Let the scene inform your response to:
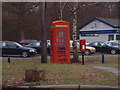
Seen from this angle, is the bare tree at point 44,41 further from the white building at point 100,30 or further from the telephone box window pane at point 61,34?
the white building at point 100,30

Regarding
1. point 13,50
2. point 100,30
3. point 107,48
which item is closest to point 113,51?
point 107,48

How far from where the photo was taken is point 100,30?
47.3 metres

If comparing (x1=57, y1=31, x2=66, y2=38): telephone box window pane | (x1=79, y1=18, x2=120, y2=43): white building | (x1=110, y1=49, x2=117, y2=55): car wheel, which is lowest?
(x1=110, y1=49, x2=117, y2=55): car wheel

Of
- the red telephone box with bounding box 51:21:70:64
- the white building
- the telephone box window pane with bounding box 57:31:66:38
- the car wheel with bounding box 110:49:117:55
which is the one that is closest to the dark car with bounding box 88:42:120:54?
the car wheel with bounding box 110:49:117:55

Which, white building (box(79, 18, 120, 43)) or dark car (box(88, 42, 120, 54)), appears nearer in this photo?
dark car (box(88, 42, 120, 54))

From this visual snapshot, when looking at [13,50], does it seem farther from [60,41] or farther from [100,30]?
[100,30]

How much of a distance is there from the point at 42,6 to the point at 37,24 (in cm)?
3382

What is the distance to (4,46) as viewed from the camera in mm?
22922

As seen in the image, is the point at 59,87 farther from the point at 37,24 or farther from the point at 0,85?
the point at 37,24

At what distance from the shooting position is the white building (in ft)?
148

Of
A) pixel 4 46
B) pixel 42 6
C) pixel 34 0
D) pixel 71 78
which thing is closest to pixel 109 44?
pixel 4 46

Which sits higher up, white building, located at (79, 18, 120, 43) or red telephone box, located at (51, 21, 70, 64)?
white building, located at (79, 18, 120, 43)

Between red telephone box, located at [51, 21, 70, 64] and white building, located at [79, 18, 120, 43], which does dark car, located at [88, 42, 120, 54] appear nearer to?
red telephone box, located at [51, 21, 70, 64]

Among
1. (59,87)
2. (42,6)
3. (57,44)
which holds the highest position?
(42,6)
